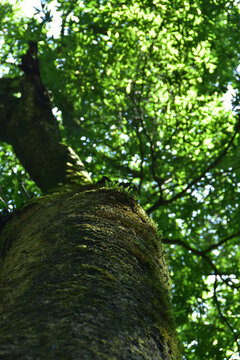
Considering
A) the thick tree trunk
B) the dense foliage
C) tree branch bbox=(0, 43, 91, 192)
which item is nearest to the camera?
the thick tree trunk

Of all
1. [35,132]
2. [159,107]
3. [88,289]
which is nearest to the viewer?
[88,289]

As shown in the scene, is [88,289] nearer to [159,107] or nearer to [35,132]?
[35,132]

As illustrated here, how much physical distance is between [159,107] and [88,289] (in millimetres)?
7304

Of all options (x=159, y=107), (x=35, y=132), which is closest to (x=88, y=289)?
(x=35, y=132)

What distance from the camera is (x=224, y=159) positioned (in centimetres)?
Answer: 714

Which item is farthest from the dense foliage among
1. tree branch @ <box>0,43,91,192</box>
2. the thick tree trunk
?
the thick tree trunk

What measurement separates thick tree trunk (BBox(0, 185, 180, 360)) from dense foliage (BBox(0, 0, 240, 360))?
13.8 feet

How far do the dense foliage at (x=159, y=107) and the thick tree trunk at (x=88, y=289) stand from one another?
13.8ft

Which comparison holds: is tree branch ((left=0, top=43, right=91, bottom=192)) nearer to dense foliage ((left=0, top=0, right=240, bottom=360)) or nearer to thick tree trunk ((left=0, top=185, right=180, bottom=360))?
dense foliage ((left=0, top=0, right=240, bottom=360))

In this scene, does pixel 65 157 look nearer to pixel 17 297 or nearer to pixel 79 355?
pixel 17 297

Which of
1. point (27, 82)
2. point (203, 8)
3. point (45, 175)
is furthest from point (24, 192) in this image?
point (203, 8)

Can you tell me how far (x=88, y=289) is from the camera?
5.41ft


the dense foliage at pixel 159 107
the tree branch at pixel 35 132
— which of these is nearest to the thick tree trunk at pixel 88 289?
the tree branch at pixel 35 132

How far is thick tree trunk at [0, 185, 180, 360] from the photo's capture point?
131 centimetres
